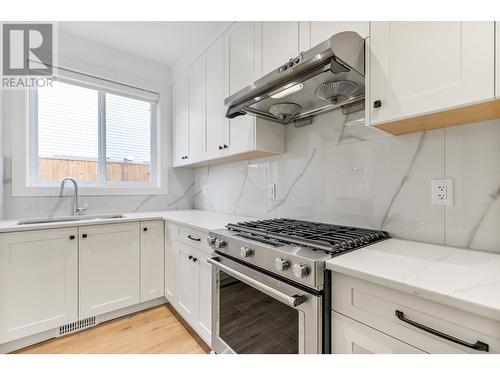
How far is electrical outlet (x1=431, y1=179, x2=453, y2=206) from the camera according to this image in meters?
1.07

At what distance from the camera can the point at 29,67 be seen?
2125 mm

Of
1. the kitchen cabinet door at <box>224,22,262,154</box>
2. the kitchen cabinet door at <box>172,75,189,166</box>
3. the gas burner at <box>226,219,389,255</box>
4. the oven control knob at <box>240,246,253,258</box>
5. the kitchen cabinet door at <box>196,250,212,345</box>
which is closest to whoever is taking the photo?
the gas burner at <box>226,219,389,255</box>

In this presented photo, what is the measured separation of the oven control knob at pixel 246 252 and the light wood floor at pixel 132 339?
3.11 ft

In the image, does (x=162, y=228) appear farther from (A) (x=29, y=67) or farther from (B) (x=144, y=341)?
(A) (x=29, y=67)

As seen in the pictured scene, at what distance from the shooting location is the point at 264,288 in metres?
1.06

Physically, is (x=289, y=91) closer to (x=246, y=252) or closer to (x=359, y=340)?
(x=246, y=252)

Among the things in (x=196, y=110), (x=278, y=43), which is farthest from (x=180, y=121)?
(x=278, y=43)

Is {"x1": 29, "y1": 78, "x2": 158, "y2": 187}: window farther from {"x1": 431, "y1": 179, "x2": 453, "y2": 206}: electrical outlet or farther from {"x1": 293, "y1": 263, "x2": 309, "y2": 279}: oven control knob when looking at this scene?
{"x1": 431, "y1": 179, "x2": 453, "y2": 206}: electrical outlet

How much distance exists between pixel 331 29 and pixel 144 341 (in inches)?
92.0

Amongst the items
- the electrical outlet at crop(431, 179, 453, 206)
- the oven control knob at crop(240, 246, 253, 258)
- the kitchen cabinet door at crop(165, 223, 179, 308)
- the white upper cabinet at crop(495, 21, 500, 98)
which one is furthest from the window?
the white upper cabinet at crop(495, 21, 500, 98)

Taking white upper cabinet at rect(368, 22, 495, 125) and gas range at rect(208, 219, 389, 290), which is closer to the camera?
white upper cabinet at rect(368, 22, 495, 125)

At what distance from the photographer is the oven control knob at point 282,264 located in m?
0.95

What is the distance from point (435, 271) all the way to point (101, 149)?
9.55ft

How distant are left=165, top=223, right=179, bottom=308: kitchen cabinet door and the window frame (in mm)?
834
